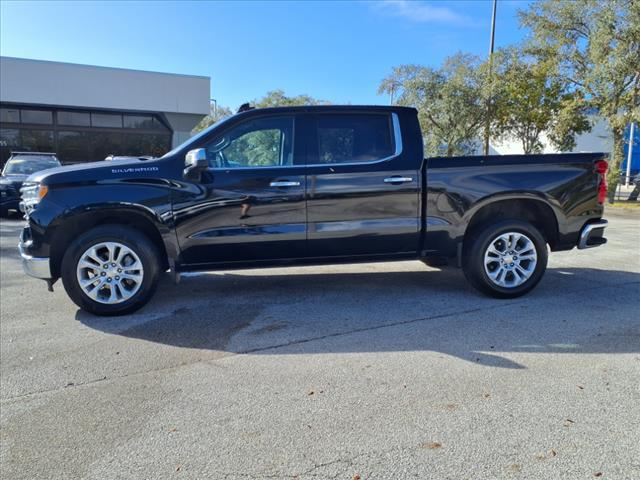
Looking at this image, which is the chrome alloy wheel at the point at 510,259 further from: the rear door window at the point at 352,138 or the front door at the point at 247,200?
the front door at the point at 247,200

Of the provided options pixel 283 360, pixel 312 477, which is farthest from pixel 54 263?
pixel 312 477

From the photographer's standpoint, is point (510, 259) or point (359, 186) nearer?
point (359, 186)

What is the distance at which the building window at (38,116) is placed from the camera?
24.5m

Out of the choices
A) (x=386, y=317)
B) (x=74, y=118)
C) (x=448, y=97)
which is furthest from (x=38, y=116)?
(x=386, y=317)

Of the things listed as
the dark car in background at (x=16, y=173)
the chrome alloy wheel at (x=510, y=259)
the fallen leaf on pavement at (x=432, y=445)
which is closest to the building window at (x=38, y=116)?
the dark car in background at (x=16, y=173)

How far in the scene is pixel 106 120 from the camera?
85.0 feet

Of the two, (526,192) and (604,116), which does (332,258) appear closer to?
(526,192)

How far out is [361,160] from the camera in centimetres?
503

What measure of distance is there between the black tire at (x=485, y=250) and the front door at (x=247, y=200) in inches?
71.3

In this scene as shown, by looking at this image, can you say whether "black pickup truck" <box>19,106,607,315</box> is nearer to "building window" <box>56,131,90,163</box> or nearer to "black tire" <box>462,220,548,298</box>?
"black tire" <box>462,220,548,298</box>

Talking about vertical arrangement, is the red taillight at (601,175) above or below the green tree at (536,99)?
below

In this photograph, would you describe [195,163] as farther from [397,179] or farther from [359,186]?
[397,179]

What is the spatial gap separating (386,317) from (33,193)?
143 inches

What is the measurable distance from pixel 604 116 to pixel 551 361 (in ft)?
53.8
